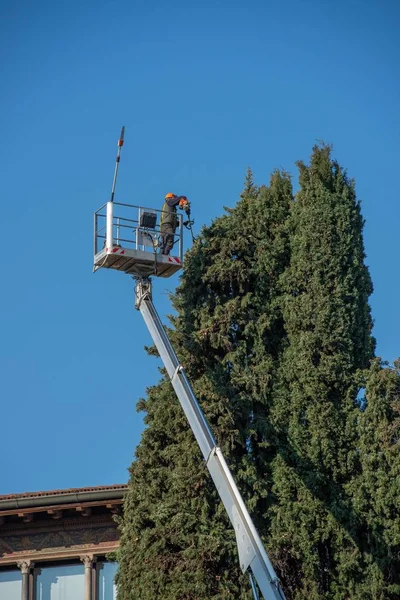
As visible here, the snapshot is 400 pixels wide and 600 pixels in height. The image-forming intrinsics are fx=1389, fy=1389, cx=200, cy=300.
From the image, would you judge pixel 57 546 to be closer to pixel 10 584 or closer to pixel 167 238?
pixel 10 584

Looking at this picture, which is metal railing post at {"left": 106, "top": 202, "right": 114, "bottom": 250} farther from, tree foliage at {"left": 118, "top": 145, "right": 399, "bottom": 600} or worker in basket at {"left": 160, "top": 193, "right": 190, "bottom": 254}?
tree foliage at {"left": 118, "top": 145, "right": 399, "bottom": 600}

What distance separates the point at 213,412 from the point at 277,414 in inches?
50.9

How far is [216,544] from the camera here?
26656mm

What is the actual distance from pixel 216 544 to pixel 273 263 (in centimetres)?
616

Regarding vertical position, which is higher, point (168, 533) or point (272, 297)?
point (272, 297)

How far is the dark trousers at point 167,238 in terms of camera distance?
91.5 feet

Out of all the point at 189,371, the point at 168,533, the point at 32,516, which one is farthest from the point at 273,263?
the point at 32,516

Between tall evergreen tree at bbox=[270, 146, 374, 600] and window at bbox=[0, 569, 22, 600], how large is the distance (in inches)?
292


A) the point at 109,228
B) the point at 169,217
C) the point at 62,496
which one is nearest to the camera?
the point at 109,228

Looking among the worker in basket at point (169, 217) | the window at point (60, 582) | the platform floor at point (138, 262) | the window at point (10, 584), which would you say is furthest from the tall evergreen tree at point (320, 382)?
the window at point (10, 584)

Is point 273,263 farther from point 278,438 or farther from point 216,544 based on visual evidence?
point 216,544

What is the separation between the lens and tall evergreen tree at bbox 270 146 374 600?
26719mm

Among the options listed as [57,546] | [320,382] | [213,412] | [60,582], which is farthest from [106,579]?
[320,382]

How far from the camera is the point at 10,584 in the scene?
31.7 metres
